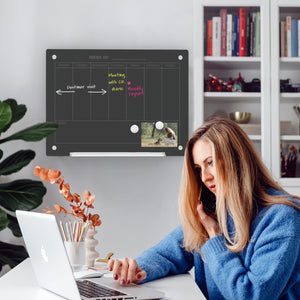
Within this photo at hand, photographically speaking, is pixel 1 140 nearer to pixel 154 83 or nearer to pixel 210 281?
pixel 154 83

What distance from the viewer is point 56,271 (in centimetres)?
128

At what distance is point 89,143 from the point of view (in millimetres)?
3033

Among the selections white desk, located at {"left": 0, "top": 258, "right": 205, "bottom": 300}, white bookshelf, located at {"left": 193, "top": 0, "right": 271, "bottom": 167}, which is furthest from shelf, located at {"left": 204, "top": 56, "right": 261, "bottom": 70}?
white desk, located at {"left": 0, "top": 258, "right": 205, "bottom": 300}

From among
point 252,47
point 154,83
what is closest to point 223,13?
point 252,47

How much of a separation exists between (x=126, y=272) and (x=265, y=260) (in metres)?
0.43

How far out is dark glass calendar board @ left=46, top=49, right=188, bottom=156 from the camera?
120 inches

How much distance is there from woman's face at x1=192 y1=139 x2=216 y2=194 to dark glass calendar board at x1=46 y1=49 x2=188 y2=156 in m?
1.40

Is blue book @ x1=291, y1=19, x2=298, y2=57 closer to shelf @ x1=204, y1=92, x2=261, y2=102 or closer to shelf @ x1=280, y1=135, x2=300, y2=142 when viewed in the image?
shelf @ x1=204, y1=92, x2=261, y2=102

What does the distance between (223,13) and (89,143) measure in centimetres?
116

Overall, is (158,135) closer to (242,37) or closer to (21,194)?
(242,37)

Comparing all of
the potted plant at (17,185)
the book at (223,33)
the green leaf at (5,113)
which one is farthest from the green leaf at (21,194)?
the book at (223,33)

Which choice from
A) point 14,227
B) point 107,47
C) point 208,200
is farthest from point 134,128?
point 208,200

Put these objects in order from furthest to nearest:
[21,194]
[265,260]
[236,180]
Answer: [21,194] < [236,180] < [265,260]

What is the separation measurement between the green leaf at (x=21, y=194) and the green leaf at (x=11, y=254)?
26cm
